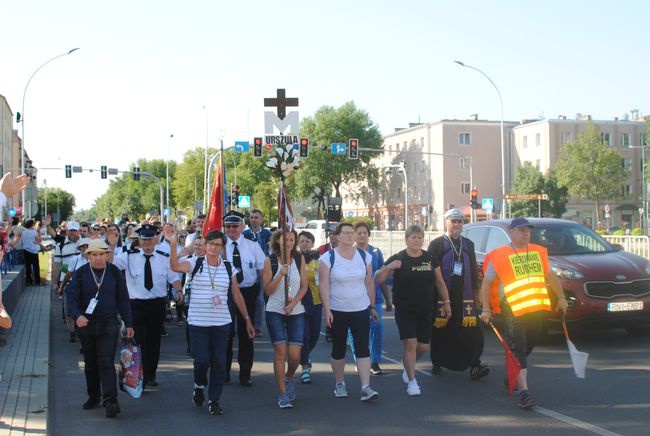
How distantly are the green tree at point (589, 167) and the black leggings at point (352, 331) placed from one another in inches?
2796

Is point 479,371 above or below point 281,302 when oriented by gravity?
below

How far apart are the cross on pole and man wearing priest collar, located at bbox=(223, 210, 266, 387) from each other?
3.30 metres

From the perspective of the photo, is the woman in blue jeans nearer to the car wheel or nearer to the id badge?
the id badge

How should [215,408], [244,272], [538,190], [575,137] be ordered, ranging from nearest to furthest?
1. [215,408]
2. [244,272]
3. [538,190]
4. [575,137]

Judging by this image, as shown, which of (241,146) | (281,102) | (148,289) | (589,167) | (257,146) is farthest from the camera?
(589,167)

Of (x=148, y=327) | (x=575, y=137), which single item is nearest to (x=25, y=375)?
(x=148, y=327)

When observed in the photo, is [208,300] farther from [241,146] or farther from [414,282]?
[241,146]

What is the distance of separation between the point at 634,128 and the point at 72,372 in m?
90.0

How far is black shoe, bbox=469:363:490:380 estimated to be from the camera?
9312 mm

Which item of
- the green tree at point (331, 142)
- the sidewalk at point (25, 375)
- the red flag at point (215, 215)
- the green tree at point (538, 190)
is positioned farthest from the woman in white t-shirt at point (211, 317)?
the green tree at point (331, 142)

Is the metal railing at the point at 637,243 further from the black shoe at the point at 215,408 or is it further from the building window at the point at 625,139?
the building window at the point at 625,139

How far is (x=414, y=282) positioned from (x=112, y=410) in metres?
3.23

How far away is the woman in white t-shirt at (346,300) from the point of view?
816 centimetres

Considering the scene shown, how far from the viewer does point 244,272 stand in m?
9.47
